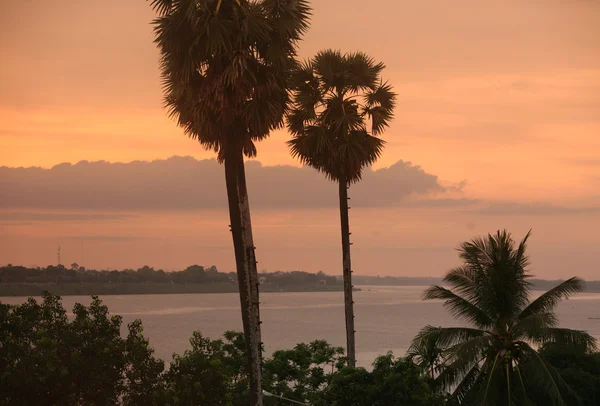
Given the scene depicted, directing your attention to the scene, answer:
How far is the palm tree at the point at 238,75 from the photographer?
24203mm

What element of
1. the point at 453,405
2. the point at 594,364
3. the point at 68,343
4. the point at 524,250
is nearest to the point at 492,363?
the point at 453,405

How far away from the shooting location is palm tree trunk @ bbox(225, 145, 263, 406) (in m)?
24.4

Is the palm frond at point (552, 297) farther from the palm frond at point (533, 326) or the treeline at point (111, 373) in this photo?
the treeline at point (111, 373)

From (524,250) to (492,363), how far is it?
482 cm

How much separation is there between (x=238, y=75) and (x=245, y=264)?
19.4 ft

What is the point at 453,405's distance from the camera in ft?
97.0

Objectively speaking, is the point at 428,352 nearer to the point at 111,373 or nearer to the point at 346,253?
the point at 346,253

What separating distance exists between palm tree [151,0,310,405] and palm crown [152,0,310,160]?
0.03m

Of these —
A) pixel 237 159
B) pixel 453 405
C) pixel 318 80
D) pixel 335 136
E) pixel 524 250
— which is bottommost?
pixel 453 405

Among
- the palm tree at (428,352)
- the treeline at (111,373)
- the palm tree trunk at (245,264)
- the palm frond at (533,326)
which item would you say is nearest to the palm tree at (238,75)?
the palm tree trunk at (245,264)

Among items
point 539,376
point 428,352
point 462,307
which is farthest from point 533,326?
point 428,352

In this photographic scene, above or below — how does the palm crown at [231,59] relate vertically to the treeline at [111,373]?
above

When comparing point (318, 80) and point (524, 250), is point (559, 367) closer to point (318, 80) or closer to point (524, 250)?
point (524, 250)

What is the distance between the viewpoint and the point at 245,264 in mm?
24359
